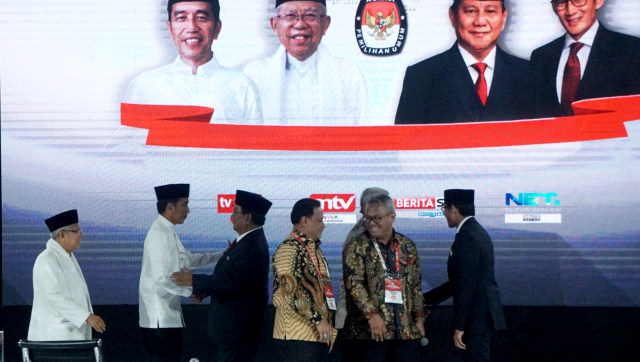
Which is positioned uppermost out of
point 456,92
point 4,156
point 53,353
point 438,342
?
point 456,92

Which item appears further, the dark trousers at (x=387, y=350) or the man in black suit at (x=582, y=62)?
the man in black suit at (x=582, y=62)

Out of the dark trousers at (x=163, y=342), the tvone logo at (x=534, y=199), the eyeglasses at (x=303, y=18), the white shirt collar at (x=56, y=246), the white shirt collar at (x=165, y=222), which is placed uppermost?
the eyeglasses at (x=303, y=18)

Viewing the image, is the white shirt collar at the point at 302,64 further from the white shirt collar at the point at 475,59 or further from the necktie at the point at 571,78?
the necktie at the point at 571,78

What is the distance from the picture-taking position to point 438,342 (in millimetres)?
5832

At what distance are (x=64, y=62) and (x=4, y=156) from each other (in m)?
0.81

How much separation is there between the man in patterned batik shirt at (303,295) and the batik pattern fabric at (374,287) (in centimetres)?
16

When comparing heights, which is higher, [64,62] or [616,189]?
[64,62]

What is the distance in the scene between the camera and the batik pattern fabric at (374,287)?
439cm

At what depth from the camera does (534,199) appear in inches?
221

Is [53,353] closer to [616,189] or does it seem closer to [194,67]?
[194,67]

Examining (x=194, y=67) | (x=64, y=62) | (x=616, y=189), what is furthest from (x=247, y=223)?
(x=616, y=189)

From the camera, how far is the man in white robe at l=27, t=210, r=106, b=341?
14.5 ft

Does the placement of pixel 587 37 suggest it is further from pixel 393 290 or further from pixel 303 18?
pixel 393 290

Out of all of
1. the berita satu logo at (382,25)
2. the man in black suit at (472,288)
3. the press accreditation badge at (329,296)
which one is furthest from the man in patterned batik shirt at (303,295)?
the berita satu logo at (382,25)
